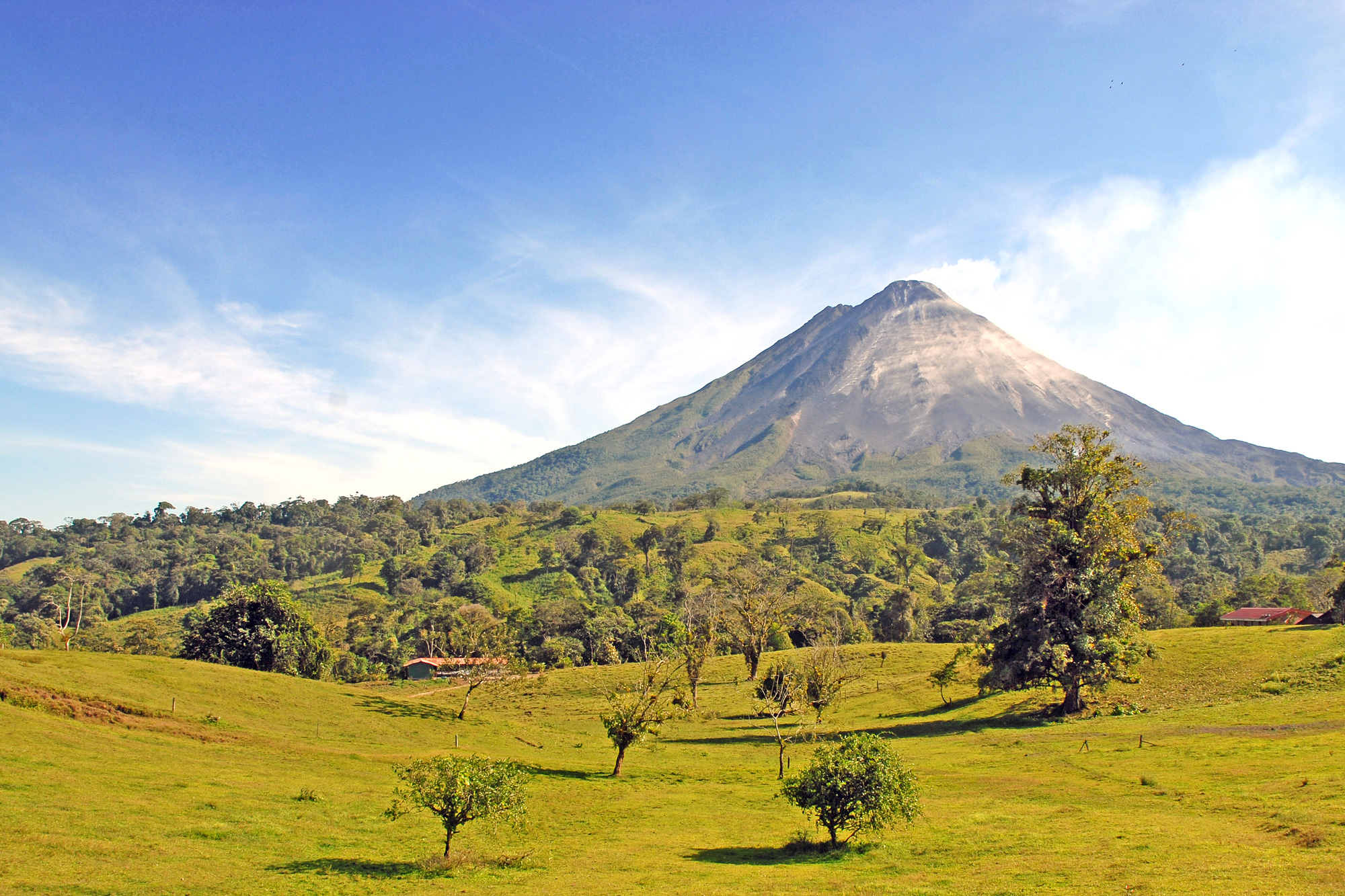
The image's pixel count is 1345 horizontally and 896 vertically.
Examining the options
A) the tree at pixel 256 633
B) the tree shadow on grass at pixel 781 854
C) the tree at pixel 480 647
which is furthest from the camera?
the tree at pixel 256 633

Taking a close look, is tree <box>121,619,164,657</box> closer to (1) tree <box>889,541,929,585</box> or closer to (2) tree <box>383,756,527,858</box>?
(2) tree <box>383,756,527,858</box>

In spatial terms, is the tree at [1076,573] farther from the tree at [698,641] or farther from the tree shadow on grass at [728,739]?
the tree at [698,641]

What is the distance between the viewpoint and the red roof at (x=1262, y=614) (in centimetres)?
8706

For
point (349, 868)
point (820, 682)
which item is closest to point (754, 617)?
point (820, 682)

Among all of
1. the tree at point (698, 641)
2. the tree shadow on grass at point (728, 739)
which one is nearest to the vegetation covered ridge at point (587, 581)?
the tree at point (698, 641)

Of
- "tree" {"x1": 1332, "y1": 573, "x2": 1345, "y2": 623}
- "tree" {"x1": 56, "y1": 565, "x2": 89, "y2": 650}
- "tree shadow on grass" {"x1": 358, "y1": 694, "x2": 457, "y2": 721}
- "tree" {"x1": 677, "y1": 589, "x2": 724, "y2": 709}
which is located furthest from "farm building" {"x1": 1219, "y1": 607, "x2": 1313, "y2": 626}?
"tree" {"x1": 56, "y1": 565, "x2": 89, "y2": 650}

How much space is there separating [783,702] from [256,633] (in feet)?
173

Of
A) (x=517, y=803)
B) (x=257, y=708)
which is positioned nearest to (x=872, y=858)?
(x=517, y=803)

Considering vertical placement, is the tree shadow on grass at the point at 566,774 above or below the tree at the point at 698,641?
below

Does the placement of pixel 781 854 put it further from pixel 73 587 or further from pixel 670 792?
pixel 73 587

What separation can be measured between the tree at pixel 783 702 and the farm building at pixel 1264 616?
62449mm

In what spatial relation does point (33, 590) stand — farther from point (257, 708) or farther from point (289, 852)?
point (289, 852)

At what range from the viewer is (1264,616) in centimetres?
8812

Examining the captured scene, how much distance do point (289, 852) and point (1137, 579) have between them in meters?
48.2
